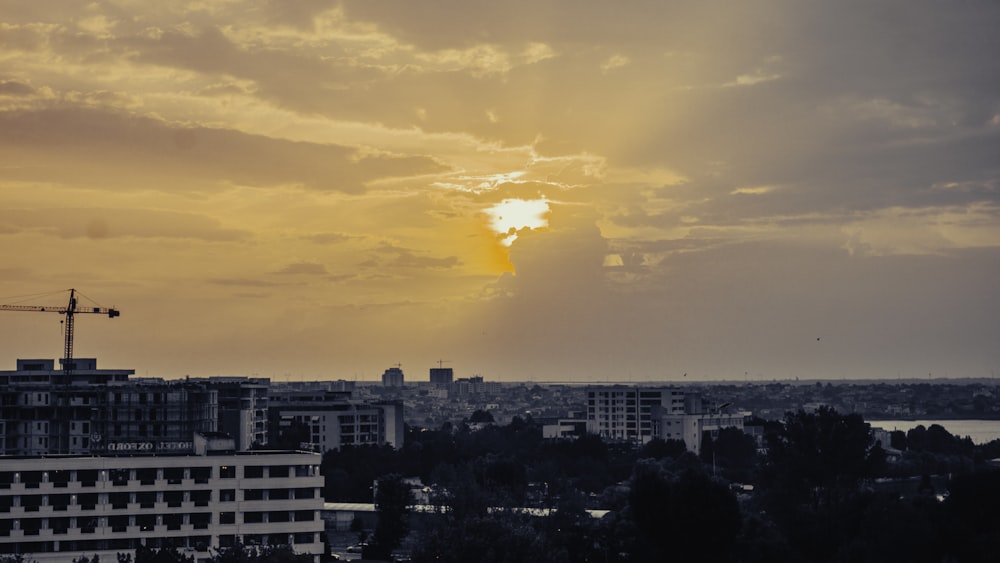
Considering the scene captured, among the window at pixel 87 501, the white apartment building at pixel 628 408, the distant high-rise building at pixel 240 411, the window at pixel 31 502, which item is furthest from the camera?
the white apartment building at pixel 628 408

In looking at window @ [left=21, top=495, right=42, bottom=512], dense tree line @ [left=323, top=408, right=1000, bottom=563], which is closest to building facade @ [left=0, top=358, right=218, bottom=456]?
dense tree line @ [left=323, top=408, right=1000, bottom=563]

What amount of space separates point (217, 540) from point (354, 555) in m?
15.0

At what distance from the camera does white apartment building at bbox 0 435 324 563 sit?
160ft

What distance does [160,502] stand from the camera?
163ft

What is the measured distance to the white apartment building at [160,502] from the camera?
48656 mm

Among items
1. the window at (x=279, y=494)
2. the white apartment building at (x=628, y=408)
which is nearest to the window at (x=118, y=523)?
the window at (x=279, y=494)

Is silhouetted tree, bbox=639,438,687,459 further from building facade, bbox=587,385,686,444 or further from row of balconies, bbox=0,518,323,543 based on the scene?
row of balconies, bbox=0,518,323,543

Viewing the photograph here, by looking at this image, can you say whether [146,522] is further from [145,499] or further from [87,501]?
[87,501]

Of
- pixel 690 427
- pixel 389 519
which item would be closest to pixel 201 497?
pixel 389 519

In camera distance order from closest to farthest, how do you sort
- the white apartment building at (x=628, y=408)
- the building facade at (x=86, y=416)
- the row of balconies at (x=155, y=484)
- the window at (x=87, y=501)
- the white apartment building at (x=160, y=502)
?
the white apartment building at (x=160, y=502)
the row of balconies at (x=155, y=484)
the window at (x=87, y=501)
the building facade at (x=86, y=416)
the white apartment building at (x=628, y=408)

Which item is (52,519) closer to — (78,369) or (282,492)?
(282,492)

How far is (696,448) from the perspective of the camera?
13175cm

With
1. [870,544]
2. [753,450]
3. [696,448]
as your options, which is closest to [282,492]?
[870,544]

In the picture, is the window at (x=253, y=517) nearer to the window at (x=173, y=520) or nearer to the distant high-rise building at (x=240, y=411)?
the window at (x=173, y=520)
